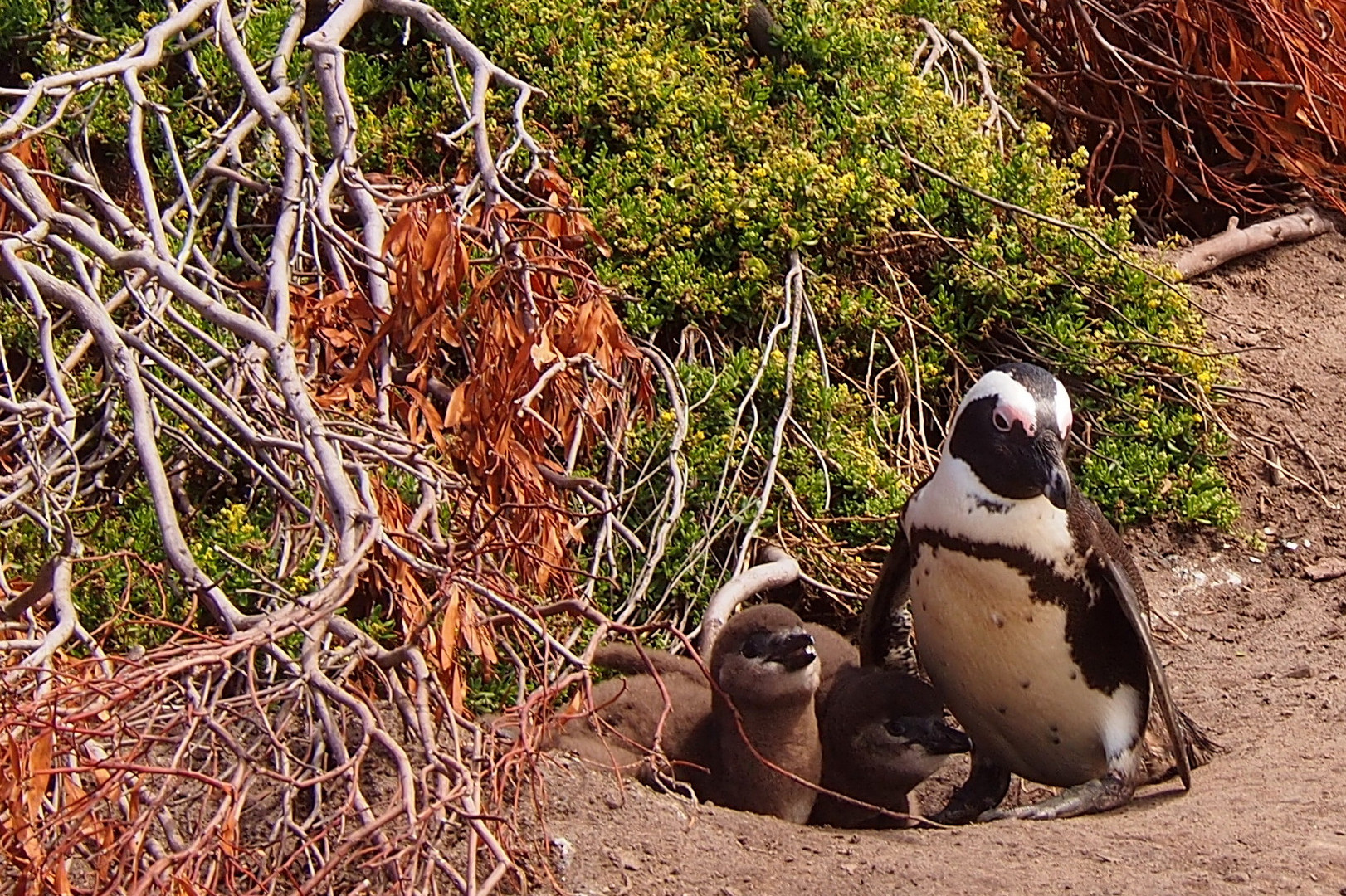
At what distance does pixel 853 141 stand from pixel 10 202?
3.80 m

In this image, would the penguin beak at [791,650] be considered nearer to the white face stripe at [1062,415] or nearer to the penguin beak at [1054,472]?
the penguin beak at [1054,472]

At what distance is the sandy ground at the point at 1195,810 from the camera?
341 cm

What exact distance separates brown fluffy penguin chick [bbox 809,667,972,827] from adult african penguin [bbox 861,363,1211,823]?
11cm

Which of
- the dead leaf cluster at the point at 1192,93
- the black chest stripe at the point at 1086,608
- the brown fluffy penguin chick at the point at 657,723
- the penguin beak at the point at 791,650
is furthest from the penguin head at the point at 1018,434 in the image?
the dead leaf cluster at the point at 1192,93

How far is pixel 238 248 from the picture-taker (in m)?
4.99

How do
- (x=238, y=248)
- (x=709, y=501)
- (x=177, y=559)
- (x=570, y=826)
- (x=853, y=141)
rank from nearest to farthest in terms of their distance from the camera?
(x=177, y=559)
(x=570, y=826)
(x=238, y=248)
(x=709, y=501)
(x=853, y=141)

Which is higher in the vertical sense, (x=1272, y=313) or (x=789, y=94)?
(x=789, y=94)

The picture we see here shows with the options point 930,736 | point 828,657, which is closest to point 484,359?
point 930,736

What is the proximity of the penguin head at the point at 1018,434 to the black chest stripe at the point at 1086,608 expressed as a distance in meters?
0.17

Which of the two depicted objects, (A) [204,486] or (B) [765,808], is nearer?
(B) [765,808]

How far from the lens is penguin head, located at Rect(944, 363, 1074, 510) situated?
4.25m

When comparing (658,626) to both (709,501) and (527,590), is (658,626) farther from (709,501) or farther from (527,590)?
(709,501)

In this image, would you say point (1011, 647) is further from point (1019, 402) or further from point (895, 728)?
point (1019, 402)

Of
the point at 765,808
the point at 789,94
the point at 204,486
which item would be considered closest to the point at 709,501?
the point at 765,808
